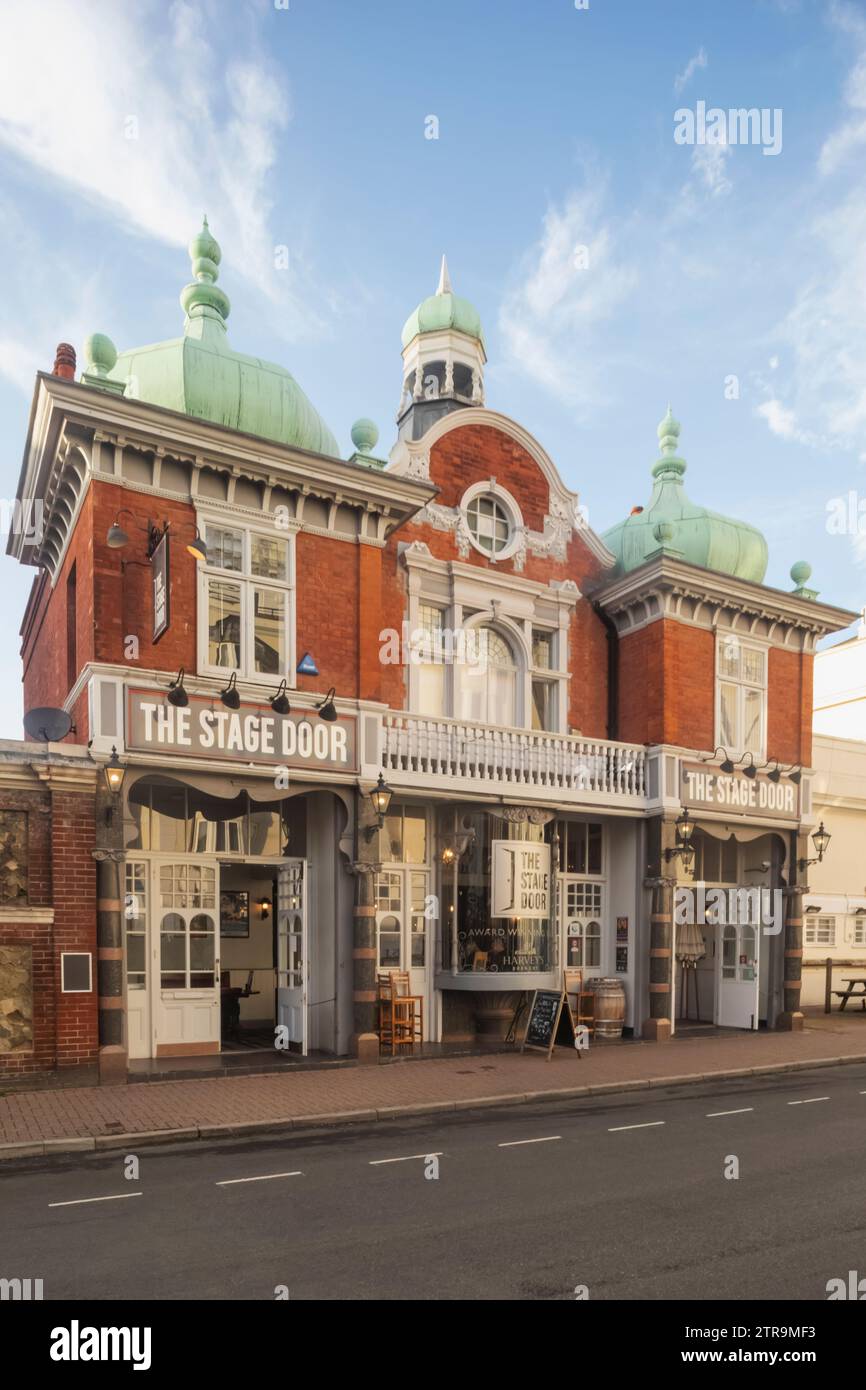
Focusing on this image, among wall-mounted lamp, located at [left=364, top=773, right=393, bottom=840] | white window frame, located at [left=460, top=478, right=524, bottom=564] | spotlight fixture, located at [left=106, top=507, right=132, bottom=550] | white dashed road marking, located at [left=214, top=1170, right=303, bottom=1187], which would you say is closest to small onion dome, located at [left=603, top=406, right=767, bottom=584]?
white window frame, located at [left=460, top=478, right=524, bottom=564]

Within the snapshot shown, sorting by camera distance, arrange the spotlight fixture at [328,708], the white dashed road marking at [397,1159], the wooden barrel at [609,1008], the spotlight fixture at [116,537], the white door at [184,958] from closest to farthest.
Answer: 1. the white dashed road marking at [397,1159]
2. the spotlight fixture at [116,537]
3. the white door at [184,958]
4. the spotlight fixture at [328,708]
5. the wooden barrel at [609,1008]

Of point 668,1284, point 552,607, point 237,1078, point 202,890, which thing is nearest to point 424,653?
point 552,607

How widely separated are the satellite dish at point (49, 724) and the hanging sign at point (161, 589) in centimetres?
168

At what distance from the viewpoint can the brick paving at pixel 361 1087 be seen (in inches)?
384

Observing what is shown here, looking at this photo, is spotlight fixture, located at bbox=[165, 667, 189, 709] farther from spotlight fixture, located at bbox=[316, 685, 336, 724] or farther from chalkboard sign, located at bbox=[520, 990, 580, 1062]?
chalkboard sign, located at bbox=[520, 990, 580, 1062]

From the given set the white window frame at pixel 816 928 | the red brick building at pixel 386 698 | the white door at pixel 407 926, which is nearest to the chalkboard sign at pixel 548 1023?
the red brick building at pixel 386 698

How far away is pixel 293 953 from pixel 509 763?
4.41 metres

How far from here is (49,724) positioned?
12.5 meters

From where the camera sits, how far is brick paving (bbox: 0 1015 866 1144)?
384 inches

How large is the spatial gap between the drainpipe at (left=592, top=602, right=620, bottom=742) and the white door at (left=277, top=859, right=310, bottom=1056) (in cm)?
664

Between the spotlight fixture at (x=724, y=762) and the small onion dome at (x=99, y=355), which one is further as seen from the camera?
the spotlight fixture at (x=724, y=762)

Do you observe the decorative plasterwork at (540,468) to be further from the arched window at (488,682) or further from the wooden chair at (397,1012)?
the wooden chair at (397,1012)

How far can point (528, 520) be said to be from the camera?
17.1m

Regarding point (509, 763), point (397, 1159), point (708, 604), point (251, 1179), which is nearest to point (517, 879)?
point (509, 763)
